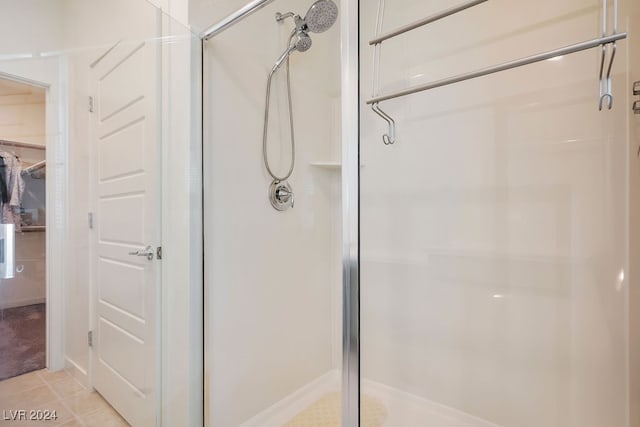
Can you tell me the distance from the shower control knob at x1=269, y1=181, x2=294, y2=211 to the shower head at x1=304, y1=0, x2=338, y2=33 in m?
0.80

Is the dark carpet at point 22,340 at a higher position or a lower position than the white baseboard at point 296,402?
higher

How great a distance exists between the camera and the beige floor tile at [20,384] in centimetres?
135

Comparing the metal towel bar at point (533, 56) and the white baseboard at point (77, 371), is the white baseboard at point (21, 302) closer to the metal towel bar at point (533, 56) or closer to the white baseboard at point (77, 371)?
the white baseboard at point (77, 371)

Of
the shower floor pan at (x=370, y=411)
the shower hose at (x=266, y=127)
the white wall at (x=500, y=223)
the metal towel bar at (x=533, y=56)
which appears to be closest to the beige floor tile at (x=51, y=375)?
the shower floor pan at (x=370, y=411)

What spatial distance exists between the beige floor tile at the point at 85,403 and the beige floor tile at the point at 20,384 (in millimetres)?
152

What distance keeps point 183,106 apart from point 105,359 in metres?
1.33

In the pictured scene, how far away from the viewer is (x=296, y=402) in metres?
1.76

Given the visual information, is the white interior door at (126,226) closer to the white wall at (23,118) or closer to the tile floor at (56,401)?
the tile floor at (56,401)

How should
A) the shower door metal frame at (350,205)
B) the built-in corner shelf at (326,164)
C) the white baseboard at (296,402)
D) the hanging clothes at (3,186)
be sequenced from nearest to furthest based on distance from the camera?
the shower door metal frame at (350,205)
the hanging clothes at (3,186)
the white baseboard at (296,402)
the built-in corner shelf at (326,164)

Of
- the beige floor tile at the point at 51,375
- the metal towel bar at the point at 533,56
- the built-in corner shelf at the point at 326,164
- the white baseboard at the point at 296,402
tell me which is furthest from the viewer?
the built-in corner shelf at the point at 326,164

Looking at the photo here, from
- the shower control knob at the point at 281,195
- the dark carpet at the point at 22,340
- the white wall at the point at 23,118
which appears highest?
the white wall at the point at 23,118

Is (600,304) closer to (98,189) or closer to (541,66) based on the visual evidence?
(541,66)

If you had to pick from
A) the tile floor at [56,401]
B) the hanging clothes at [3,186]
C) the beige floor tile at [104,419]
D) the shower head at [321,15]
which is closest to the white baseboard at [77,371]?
the tile floor at [56,401]

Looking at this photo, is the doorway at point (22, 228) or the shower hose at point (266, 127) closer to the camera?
the doorway at point (22, 228)
